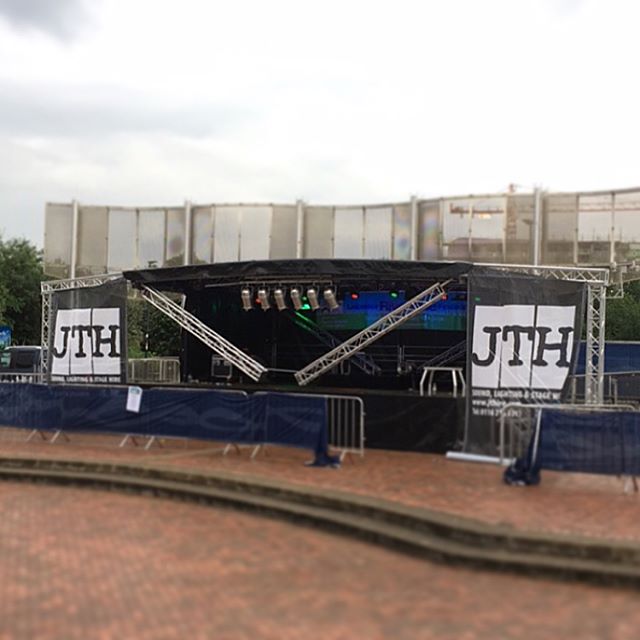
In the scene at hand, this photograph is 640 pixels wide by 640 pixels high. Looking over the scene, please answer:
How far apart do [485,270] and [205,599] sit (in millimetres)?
9740

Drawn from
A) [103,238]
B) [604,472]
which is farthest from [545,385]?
[103,238]

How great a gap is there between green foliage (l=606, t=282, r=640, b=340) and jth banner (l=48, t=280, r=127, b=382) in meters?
45.1

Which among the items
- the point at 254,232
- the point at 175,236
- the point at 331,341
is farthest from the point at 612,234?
the point at 175,236

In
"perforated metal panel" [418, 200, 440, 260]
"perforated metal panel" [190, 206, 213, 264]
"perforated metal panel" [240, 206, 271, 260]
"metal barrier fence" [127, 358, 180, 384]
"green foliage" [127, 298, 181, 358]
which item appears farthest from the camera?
"green foliage" [127, 298, 181, 358]

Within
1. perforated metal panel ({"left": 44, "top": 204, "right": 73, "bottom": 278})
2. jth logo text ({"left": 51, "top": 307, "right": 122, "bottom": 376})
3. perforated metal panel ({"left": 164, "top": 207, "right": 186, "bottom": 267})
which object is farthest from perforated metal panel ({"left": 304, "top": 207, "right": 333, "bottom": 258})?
jth logo text ({"left": 51, "top": 307, "right": 122, "bottom": 376})

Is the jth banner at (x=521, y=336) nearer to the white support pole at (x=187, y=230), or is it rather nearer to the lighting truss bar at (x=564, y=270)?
the lighting truss bar at (x=564, y=270)

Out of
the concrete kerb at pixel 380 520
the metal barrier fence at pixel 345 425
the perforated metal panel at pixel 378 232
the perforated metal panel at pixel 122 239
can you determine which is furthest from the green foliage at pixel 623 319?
the concrete kerb at pixel 380 520

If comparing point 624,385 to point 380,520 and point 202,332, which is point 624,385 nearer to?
point 202,332

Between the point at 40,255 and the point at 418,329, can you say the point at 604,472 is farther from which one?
the point at 40,255

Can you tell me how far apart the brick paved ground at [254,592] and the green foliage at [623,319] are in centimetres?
5140

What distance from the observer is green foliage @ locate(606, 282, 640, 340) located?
53656mm

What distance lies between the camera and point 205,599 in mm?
5742

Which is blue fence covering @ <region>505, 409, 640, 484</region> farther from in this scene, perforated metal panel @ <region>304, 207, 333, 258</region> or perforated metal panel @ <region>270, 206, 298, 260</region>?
perforated metal panel @ <region>270, 206, 298, 260</region>

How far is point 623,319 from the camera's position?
178 ft
